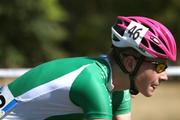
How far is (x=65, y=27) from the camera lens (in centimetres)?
3020

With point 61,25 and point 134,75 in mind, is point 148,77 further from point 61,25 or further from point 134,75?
point 61,25

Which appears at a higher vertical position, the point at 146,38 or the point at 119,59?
the point at 146,38

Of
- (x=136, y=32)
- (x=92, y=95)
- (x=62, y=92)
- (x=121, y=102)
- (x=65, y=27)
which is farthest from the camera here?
(x=65, y=27)

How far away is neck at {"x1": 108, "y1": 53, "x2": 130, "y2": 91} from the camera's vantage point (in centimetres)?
422

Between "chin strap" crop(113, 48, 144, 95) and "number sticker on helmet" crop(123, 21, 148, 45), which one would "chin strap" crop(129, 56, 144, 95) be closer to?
"chin strap" crop(113, 48, 144, 95)

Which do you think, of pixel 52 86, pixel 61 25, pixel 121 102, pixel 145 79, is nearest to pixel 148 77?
pixel 145 79

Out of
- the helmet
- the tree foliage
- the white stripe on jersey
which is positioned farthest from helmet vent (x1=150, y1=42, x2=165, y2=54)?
the tree foliage

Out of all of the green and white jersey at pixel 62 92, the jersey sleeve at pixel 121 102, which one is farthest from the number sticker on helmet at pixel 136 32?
the jersey sleeve at pixel 121 102

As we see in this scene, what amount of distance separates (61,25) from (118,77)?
24750 mm

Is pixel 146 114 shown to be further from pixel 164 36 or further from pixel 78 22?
pixel 78 22

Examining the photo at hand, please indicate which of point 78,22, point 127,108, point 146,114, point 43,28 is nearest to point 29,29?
point 43,28

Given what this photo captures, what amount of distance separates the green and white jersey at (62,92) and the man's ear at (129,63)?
12cm

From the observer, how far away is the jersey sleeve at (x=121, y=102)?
4594 millimetres

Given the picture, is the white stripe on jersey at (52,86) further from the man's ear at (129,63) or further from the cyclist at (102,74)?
the man's ear at (129,63)
